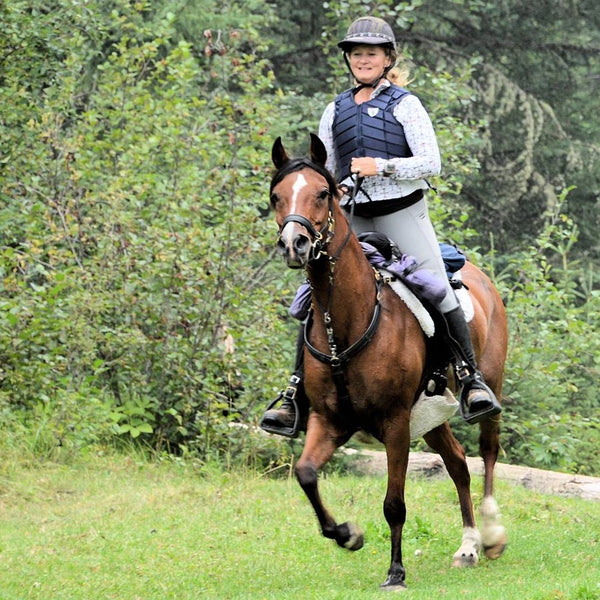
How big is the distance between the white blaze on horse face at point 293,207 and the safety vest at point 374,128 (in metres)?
1.06

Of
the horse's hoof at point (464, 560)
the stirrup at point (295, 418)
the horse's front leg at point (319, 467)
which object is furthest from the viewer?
the horse's hoof at point (464, 560)

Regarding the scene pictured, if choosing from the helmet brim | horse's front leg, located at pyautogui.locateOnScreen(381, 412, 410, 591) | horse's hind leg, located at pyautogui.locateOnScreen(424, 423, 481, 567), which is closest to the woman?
the helmet brim

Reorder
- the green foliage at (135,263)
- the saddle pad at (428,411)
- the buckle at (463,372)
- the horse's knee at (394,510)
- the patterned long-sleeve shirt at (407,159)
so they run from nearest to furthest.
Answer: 1. the horse's knee at (394,510)
2. the patterned long-sleeve shirt at (407,159)
3. the saddle pad at (428,411)
4. the buckle at (463,372)
5. the green foliage at (135,263)

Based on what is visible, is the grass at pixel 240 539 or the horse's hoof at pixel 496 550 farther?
the horse's hoof at pixel 496 550

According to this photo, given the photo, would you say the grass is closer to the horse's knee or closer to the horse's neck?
the horse's knee

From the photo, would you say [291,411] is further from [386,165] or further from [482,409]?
[386,165]

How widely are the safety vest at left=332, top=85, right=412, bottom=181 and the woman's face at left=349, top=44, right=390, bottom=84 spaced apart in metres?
0.13

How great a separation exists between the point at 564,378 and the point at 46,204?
291 inches

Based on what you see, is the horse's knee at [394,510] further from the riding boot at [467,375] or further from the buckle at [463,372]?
the buckle at [463,372]

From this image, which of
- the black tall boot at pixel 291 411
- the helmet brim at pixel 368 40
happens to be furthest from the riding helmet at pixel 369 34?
the black tall boot at pixel 291 411

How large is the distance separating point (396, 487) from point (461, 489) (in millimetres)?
1708

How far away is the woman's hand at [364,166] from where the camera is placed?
24.8 ft

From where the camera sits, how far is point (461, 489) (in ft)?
30.2

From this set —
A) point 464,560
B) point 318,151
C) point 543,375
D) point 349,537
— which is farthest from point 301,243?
point 543,375
